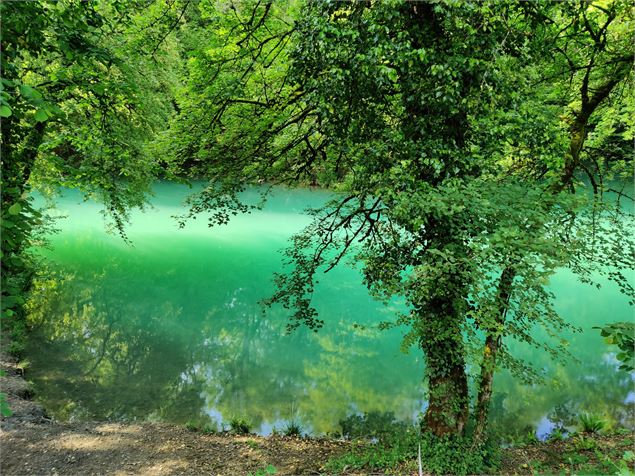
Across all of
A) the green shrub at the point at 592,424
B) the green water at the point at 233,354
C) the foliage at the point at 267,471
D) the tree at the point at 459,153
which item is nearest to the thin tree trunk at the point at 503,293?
the tree at the point at 459,153

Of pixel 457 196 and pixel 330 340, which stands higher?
pixel 457 196

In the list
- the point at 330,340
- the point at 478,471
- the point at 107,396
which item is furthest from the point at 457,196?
the point at 330,340

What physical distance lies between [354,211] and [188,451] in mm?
3898

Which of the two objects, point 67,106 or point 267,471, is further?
point 67,106

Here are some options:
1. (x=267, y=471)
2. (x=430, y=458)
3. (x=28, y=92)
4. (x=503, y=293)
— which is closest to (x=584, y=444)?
(x=430, y=458)

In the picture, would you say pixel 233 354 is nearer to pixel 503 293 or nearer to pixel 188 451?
pixel 188 451

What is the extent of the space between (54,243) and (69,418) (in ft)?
37.3

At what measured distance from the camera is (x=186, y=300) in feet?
40.9

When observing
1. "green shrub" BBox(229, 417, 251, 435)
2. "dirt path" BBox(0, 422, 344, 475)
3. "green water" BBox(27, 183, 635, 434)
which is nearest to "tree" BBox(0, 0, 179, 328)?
"dirt path" BBox(0, 422, 344, 475)

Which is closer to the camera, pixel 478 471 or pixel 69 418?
pixel 478 471

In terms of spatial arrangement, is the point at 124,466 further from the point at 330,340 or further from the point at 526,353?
the point at 526,353

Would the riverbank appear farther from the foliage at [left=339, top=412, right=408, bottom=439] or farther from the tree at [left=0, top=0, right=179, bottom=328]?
the tree at [left=0, top=0, right=179, bottom=328]

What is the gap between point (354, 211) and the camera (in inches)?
242

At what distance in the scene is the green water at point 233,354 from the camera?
7.47 metres
